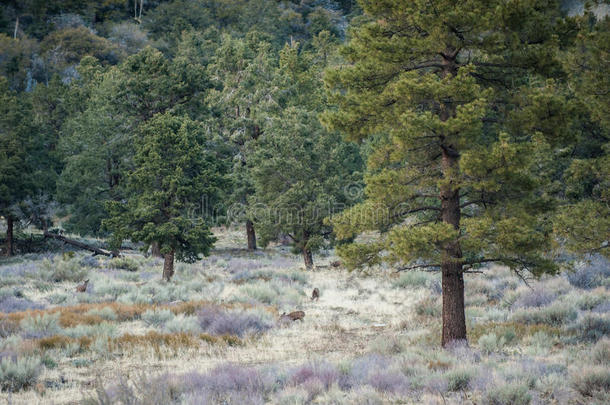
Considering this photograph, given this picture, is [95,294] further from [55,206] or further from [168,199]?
[55,206]

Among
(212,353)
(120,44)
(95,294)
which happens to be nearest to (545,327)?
(212,353)

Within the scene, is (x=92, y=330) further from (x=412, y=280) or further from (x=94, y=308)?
(x=412, y=280)

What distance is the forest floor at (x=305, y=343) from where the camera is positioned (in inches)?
265

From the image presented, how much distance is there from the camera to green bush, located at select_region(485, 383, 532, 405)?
6094 mm

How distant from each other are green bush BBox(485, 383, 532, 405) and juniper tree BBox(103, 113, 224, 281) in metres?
13.8

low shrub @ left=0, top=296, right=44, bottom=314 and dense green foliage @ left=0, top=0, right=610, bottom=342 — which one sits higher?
dense green foliage @ left=0, top=0, right=610, bottom=342

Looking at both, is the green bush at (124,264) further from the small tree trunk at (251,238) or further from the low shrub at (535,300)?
the low shrub at (535,300)

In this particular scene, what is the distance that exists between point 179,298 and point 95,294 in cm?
291

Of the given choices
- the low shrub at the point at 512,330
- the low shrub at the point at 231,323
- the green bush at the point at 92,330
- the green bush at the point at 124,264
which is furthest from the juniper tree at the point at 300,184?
the green bush at the point at 92,330

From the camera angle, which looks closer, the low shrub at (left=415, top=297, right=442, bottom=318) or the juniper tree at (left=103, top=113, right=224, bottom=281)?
the low shrub at (left=415, top=297, right=442, bottom=318)

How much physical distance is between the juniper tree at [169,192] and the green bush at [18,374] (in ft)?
33.6

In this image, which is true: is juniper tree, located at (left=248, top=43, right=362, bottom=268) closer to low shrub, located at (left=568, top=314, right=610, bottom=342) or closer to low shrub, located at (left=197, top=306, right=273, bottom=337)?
low shrub, located at (left=197, top=306, right=273, bottom=337)

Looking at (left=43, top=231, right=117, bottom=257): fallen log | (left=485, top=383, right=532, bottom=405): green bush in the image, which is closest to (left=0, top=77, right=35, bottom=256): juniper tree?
(left=43, top=231, right=117, bottom=257): fallen log

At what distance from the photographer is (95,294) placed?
16562 millimetres
